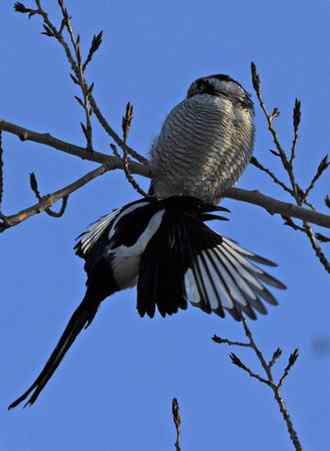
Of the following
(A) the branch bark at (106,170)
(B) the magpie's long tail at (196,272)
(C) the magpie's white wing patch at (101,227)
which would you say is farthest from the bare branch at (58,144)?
(B) the magpie's long tail at (196,272)

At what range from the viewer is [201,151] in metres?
4.50

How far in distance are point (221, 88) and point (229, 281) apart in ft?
5.78

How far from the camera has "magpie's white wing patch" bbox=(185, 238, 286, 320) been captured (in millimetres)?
3396

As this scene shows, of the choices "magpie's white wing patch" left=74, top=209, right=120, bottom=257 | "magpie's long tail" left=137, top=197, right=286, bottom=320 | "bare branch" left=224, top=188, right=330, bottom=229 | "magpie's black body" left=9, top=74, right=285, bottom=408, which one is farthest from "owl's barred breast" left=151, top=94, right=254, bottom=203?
"magpie's long tail" left=137, top=197, right=286, bottom=320

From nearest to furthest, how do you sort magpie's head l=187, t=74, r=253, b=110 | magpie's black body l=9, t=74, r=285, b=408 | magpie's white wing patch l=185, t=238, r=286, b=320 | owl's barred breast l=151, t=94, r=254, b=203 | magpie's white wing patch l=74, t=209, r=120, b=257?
magpie's white wing patch l=185, t=238, r=286, b=320, magpie's black body l=9, t=74, r=285, b=408, magpie's white wing patch l=74, t=209, r=120, b=257, owl's barred breast l=151, t=94, r=254, b=203, magpie's head l=187, t=74, r=253, b=110

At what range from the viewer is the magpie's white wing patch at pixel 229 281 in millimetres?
3396

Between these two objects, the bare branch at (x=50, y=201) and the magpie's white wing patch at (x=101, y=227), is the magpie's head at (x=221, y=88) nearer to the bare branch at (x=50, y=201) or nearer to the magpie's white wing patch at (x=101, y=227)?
the magpie's white wing patch at (x=101, y=227)

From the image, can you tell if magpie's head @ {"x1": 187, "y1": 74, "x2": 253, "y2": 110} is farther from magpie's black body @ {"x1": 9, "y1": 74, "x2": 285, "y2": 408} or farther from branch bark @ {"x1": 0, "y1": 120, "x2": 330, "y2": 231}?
branch bark @ {"x1": 0, "y1": 120, "x2": 330, "y2": 231}

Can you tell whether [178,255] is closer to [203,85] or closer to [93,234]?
[93,234]

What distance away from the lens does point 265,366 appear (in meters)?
3.34

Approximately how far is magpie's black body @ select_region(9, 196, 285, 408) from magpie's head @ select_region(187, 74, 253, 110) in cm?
112

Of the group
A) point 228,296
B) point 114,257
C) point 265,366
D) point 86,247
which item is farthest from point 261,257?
point 86,247

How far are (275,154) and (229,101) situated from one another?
1.02 metres

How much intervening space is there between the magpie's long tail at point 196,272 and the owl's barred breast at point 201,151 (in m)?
0.65
